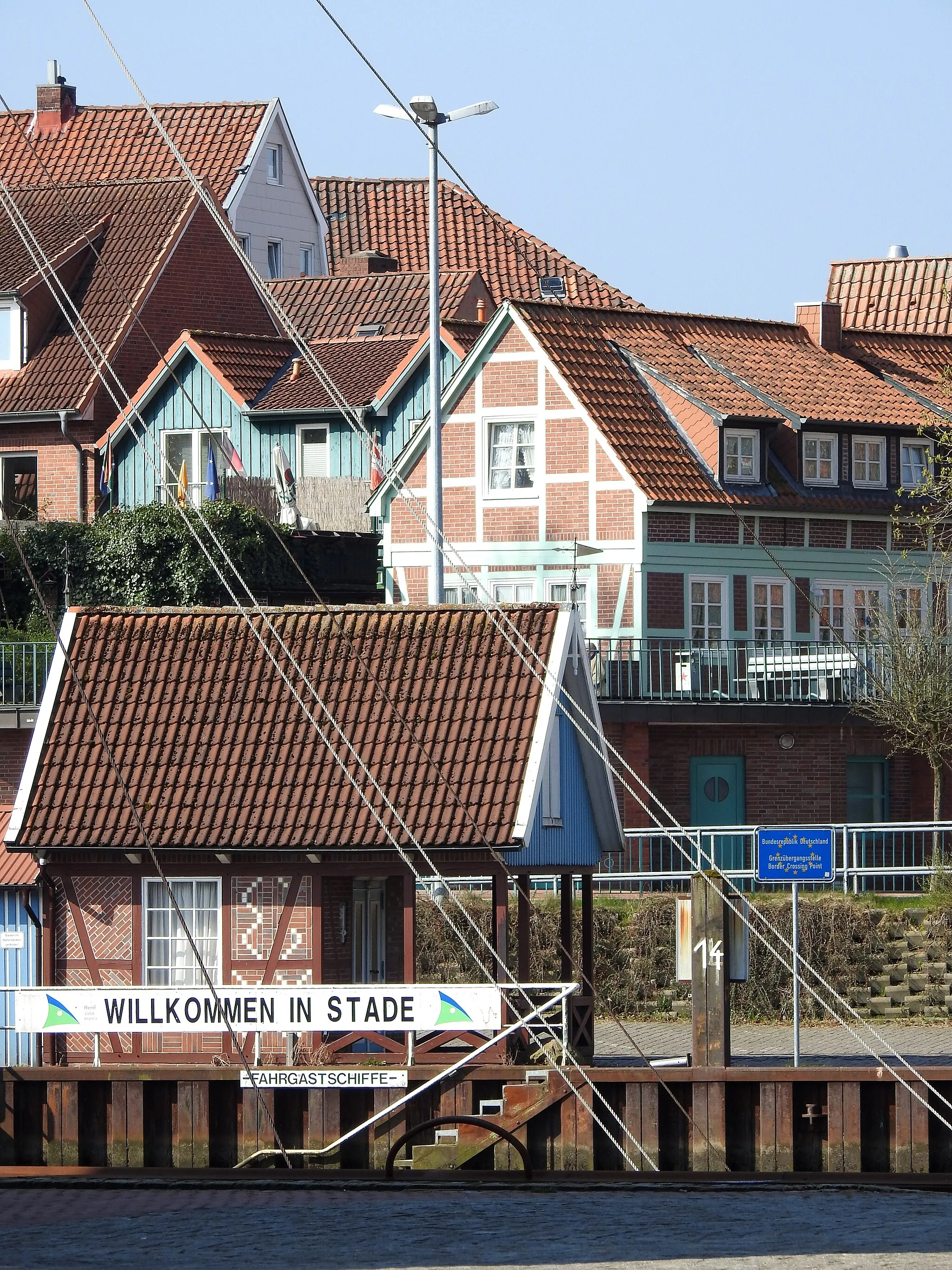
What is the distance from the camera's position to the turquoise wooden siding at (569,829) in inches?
1045

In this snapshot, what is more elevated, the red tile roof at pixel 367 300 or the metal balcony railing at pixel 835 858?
the red tile roof at pixel 367 300

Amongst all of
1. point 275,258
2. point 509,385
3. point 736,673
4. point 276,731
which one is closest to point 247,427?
point 509,385

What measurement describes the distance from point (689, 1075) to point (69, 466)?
33.2 metres

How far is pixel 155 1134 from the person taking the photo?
25.1 metres

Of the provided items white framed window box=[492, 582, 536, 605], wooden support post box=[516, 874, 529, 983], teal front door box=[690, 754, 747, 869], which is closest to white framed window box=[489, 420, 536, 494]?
white framed window box=[492, 582, 536, 605]

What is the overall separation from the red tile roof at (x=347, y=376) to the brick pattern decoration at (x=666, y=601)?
9.16 m

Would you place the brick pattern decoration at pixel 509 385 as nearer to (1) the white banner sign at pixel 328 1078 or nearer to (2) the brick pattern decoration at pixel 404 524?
(2) the brick pattern decoration at pixel 404 524

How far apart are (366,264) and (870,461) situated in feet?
61.1

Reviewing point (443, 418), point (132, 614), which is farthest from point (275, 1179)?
point (443, 418)

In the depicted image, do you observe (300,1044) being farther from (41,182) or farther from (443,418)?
(41,182)

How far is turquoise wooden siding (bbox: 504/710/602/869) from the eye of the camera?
26547mm

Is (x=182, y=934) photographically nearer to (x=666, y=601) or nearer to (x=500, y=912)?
(x=500, y=912)

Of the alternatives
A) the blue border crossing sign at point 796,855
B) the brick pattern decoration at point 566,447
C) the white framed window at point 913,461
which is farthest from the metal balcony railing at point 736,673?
the blue border crossing sign at point 796,855

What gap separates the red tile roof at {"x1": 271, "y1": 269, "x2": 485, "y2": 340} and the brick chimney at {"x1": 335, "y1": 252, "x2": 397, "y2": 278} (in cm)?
224
